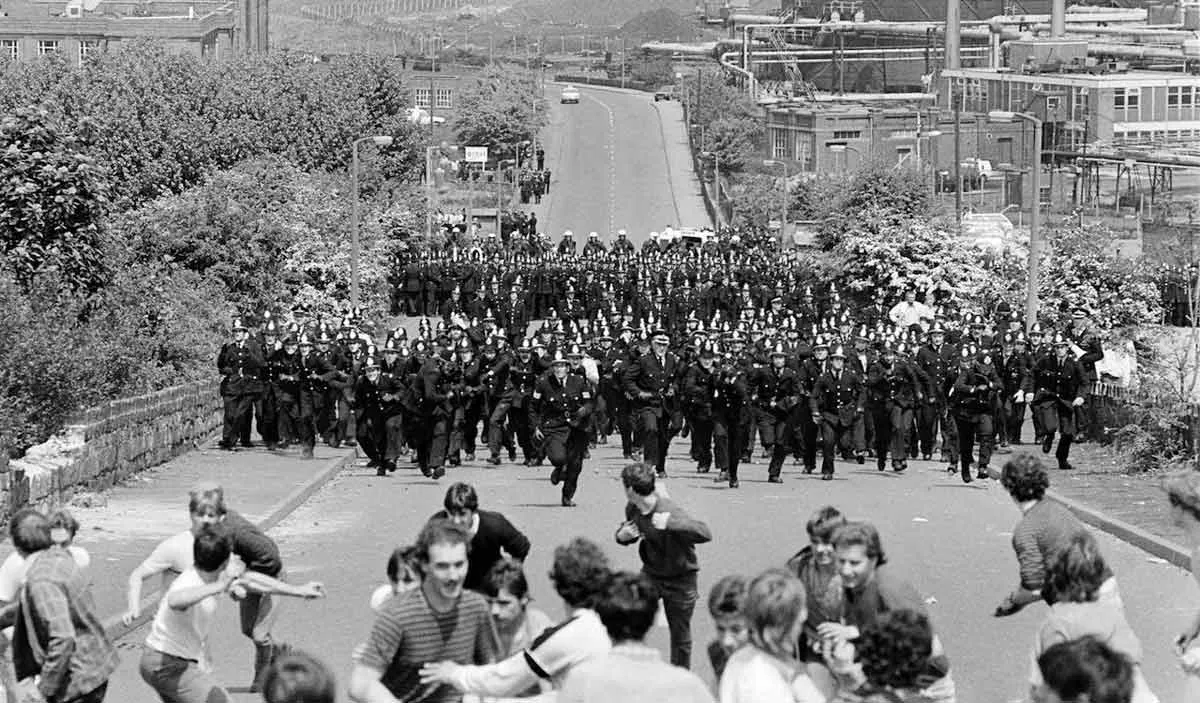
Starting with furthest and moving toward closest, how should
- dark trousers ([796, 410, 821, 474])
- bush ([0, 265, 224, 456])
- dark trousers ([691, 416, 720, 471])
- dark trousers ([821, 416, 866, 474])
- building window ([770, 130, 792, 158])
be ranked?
building window ([770, 130, 792, 158]) → dark trousers ([691, 416, 720, 471]) → dark trousers ([796, 410, 821, 474]) → dark trousers ([821, 416, 866, 474]) → bush ([0, 265, 224, 456])

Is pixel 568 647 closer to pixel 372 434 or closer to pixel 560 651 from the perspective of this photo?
pixel 560 651

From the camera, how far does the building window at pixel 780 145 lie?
131738 mm

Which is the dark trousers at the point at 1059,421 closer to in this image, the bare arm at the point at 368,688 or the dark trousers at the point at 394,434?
the dark trousers at the point at 394,434

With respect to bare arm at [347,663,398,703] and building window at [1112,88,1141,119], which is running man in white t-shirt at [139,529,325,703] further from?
building window at [1112,88,1141,119]

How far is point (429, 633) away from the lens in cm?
994

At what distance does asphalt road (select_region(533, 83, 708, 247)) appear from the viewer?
11212 centimetres

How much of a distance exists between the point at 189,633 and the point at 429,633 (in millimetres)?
2466

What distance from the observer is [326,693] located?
8312 mm

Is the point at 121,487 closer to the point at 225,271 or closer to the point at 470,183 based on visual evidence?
the point at 225,271

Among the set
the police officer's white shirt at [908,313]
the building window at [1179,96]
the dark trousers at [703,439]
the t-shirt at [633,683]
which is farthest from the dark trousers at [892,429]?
the building window at [1179,96]

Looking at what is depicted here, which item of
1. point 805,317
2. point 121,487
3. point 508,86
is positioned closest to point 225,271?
point 805,317

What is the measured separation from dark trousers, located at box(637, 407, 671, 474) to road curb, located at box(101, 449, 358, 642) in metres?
3.76

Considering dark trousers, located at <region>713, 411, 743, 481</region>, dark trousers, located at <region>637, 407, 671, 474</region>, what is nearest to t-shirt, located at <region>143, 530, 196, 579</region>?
dark trousers, located at <region>713, 411, 743, 481</region>

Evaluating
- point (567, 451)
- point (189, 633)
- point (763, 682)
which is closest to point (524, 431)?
point (567, 451)
